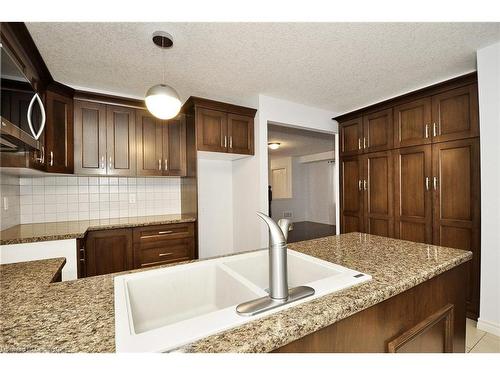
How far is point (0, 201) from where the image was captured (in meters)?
1.94

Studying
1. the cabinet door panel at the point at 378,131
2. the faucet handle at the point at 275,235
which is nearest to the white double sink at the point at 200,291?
the faucet handle at the point at 275,235

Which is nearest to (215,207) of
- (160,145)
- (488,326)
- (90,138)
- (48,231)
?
(160,145)

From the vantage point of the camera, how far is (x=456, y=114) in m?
2.20

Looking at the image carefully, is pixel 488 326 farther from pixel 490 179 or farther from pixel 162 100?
pixel 162 100

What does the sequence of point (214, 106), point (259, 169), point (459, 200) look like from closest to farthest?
point (459, 200), point (214, 106), point (259, 169)

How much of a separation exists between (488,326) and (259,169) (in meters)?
2.42

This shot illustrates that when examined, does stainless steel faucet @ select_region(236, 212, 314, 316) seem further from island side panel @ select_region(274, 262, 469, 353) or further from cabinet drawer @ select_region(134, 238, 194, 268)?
cabinet drawer @ select_region(134, 238, 194, 268)

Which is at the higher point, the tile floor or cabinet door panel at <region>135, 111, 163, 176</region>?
cabinet door panel at <region>135, 111, 163, 176</region>

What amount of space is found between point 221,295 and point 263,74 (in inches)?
78.3

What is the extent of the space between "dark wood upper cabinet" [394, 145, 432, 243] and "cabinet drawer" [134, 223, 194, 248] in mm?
2385

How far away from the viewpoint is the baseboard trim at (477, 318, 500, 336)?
184 centimetres

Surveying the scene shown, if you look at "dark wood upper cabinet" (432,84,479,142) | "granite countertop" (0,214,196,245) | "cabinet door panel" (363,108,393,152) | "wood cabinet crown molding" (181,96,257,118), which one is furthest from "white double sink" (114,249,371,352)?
"cabinet door panel" (363,108,393,152)
